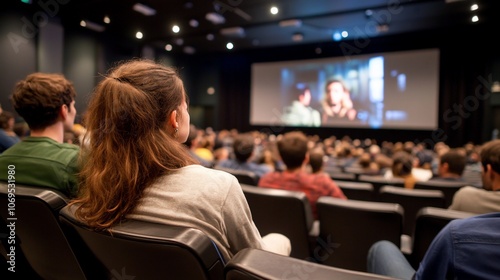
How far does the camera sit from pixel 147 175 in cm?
88

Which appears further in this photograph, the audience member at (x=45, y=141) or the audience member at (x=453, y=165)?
the audience member at (x=453, y=165)

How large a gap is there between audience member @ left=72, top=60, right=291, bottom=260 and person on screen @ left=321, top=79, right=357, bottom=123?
11.2 meters

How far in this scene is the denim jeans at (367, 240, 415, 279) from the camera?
1.13m

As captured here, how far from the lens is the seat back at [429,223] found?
1.34m

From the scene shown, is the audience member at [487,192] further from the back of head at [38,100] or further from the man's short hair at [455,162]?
the back of head at [38,100]

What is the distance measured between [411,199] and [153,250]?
6.77 feet

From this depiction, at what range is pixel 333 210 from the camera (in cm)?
176

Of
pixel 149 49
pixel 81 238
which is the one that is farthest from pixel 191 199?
pixel 149 49

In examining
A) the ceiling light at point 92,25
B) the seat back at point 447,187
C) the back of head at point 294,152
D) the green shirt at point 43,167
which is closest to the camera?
the green shirt at point 43,167

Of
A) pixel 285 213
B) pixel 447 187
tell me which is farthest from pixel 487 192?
pixel 447 187

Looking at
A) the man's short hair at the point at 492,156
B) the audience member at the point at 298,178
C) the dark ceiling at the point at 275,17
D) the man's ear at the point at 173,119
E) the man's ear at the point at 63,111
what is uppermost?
the dark ceiling at the point at 275,17

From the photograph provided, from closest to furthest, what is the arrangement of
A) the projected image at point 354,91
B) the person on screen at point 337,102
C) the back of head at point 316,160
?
the back of head at point 316,160, the projected image at point 354,91, the person on screen at point 337,102

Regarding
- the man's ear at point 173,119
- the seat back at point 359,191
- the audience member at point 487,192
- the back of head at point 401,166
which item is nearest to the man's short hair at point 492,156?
the audience member at point 487,192

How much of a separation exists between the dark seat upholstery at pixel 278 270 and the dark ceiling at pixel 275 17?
7.31 metres
